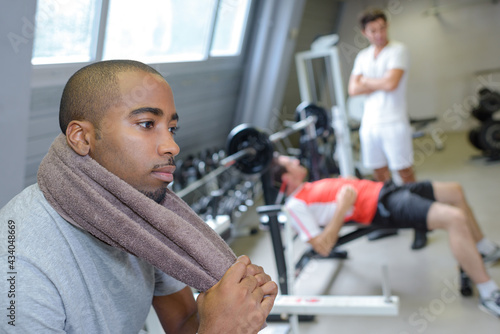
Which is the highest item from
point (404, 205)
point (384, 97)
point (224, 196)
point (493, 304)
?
point (384, 97)

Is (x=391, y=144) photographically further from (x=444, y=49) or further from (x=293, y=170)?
(x=444, y=49)

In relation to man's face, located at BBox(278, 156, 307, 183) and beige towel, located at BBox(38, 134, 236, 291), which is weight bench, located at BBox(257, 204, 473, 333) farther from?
beige towel, located at BBox(38, 134, 236, 291)

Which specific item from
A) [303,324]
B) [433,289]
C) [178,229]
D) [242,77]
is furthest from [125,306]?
[242,77]

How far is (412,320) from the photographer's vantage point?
190 centimetres

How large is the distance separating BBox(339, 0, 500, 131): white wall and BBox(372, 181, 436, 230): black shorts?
16.9 feet

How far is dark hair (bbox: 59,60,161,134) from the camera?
2.26ft

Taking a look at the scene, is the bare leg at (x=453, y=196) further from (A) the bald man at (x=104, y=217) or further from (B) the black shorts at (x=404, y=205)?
(A) the bald man at (x=104, y=217)

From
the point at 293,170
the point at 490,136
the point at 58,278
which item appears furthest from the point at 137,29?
the point at 490,136

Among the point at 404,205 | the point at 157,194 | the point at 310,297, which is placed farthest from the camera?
the point at 404,205

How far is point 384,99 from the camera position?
270cm

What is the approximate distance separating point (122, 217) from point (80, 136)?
14 cm

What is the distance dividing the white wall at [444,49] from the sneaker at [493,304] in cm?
541

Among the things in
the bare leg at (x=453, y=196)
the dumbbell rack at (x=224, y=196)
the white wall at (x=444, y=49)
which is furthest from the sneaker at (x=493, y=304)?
the white wall at (x=444, y=49)

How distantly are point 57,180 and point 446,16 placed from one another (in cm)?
715
